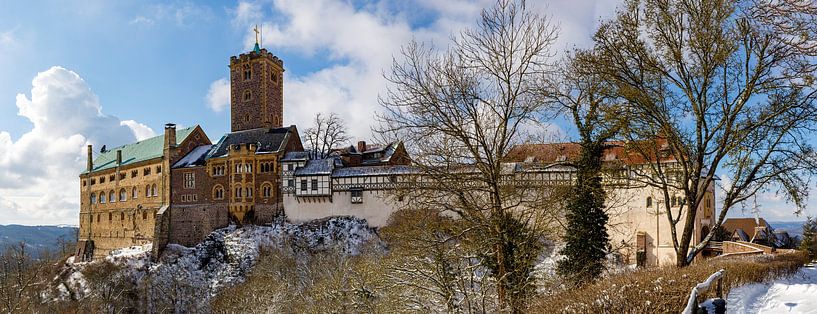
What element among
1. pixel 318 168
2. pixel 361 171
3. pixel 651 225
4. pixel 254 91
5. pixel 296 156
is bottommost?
pixel 651 225

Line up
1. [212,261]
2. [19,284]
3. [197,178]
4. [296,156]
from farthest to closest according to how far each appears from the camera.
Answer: [197,178]
[296,156]
[212,261]
[19,284]

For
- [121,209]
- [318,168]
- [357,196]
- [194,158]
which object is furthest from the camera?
[121,209]

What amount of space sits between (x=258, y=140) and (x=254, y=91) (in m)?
7.55

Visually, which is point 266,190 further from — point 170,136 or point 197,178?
point 170,136

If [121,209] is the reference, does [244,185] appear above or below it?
above

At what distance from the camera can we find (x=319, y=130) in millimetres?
49188

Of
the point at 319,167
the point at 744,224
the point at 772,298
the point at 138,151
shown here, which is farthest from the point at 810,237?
→ the point at 138,151

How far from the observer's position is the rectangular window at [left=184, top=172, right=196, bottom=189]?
148 feet

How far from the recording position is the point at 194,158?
46.5 m

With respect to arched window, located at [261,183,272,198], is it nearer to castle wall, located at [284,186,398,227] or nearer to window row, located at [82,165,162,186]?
castle wall, located at [284,186,398,227]

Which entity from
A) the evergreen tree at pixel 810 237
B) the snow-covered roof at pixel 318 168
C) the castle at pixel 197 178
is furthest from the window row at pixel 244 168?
the evergreen tree at pixel 810 237

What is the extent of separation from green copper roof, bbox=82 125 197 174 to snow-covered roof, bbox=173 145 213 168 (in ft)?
5.22

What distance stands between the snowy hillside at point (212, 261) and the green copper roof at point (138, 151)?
1126 centimetres

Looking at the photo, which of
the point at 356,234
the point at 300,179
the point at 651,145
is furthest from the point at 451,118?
the point at 300,179
